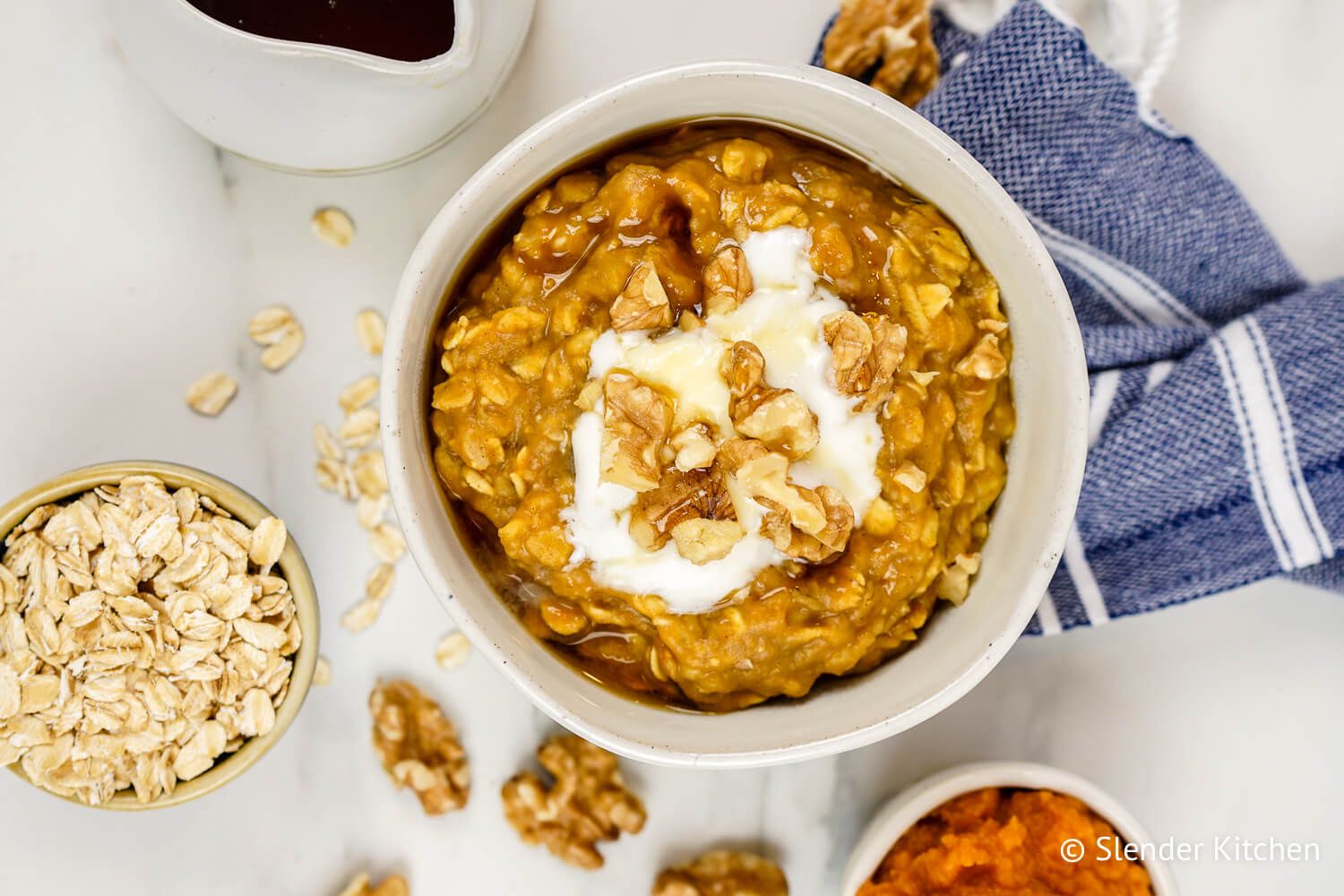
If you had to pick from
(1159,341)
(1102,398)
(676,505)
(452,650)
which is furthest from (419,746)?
(1159,341)

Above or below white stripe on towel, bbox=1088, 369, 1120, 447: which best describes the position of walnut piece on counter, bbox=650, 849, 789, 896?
below

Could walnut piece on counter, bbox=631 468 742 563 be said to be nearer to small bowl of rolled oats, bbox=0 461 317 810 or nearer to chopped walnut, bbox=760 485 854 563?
chopped walnut, bbox=760 485 854 563

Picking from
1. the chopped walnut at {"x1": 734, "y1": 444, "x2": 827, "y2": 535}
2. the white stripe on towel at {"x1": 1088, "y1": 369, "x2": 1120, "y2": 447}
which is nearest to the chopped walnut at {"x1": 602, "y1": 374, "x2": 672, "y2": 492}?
the chopped walnut at {"x1": 734, "y1": 444, "x2": 827, "y2": 535}

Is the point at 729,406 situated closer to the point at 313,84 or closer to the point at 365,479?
the point at 313,84

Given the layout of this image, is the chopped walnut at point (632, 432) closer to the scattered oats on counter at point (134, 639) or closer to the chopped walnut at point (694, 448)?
the chopped walnut at point (694, 448)

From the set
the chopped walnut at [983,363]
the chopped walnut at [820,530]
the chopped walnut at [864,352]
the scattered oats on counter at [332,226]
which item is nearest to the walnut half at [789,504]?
the chopped walnut at [820,530]

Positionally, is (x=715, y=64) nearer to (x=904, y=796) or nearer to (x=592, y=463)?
(x=592, y=463)

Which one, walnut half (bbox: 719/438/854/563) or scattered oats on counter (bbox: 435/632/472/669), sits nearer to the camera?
walnut half (bbox: 719/438/854/563)
